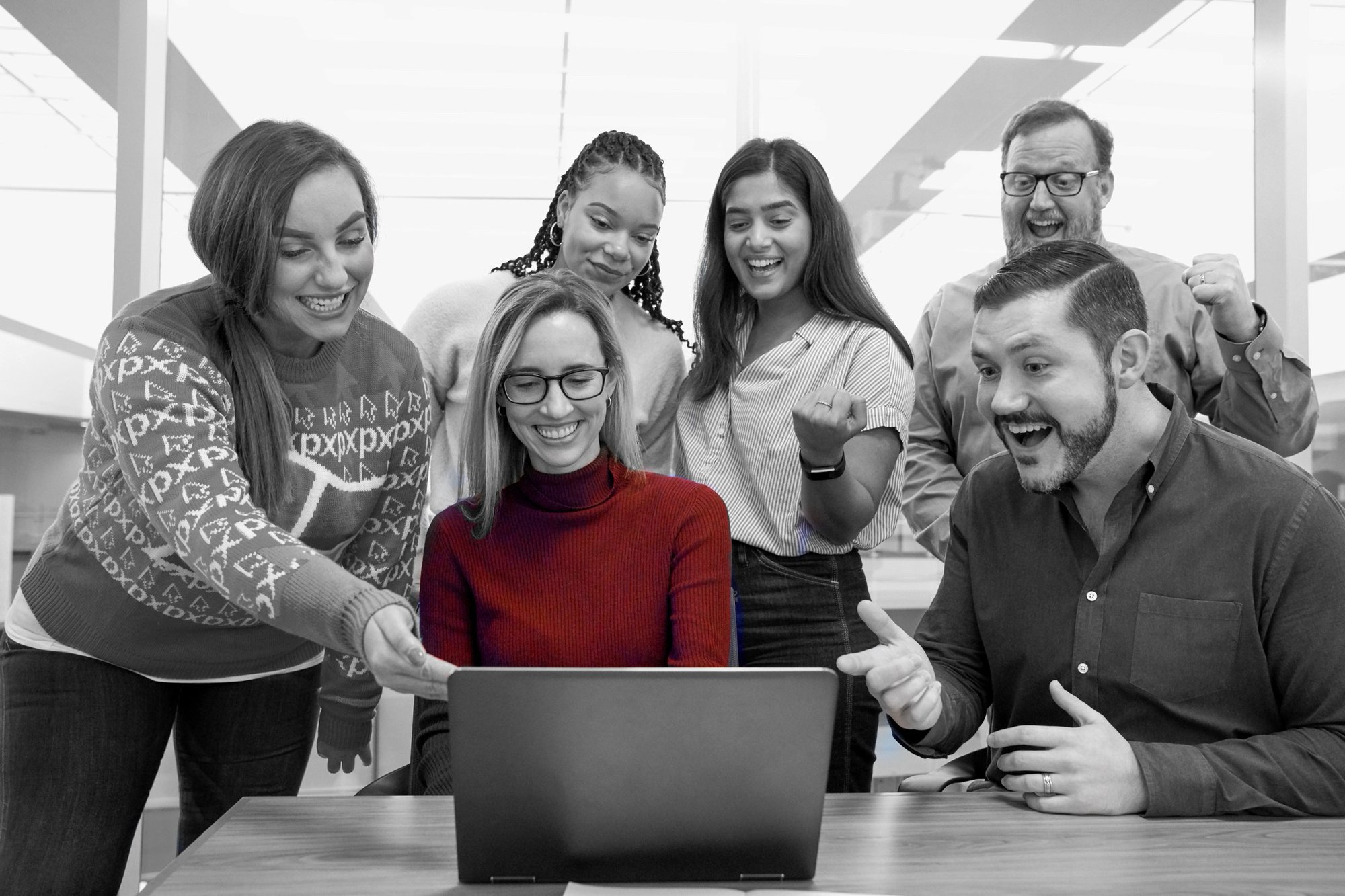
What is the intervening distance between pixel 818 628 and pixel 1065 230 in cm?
94

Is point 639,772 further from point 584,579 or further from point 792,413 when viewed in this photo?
point 792,413

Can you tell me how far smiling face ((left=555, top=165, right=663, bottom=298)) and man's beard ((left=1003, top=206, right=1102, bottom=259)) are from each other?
2.30 feet

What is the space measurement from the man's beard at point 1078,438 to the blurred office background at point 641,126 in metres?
1.62

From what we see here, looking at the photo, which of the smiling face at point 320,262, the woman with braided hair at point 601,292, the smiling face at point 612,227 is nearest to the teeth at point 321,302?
the smiling face at point 320,262

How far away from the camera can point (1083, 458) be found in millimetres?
1512

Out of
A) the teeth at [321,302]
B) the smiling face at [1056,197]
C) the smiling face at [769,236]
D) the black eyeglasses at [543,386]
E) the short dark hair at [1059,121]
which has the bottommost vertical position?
the black eyeglasses at [543,386]

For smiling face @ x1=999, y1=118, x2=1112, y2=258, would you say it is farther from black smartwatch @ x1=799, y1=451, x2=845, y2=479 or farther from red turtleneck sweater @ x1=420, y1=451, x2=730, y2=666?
red turtleneck sweater @ x1=420, y1=451, x2=730, y2=666

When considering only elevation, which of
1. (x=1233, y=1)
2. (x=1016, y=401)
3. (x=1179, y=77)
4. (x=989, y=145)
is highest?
(x=1233, y=1)

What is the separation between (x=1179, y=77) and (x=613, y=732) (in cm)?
315

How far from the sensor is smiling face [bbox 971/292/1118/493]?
59.3 inches

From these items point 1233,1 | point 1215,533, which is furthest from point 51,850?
point 1233,1

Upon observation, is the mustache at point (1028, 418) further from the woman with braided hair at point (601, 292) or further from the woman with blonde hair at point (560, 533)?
the woman with braided hair at point (601, 292)

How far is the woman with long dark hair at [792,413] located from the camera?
1909mm

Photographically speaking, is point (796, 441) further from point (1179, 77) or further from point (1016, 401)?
point (1179, 77)
